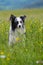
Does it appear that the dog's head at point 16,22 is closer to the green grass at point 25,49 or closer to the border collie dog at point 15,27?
the border collie dog at point 15,27

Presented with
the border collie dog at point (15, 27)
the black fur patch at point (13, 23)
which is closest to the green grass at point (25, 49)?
the border collie dog at point (15, 27)

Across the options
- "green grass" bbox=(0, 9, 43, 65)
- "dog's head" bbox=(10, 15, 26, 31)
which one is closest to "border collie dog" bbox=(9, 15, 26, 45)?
"dog's head" bbox=(10, 15, 26, 31)

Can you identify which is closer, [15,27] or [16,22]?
[16,22]

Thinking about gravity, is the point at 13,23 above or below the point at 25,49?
above

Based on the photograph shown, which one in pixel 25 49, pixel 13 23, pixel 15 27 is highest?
pixel 13 23

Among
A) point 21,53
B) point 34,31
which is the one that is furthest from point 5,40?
point 21,53

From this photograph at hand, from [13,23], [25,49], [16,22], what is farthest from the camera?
[13,23]

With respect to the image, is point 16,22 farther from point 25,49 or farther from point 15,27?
point 25,49

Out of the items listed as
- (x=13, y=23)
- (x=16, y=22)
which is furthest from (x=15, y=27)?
(x=16, y=22)

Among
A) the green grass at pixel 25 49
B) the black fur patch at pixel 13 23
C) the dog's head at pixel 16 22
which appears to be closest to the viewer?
the green grass at pixel 25 49

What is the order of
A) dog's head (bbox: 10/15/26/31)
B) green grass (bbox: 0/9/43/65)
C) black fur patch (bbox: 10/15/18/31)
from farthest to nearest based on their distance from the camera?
black fur patch (bbox: 10/15/18/31), dog's head (bbox: 10/15/26/31), green grass (bbox: 0/9/43/65)

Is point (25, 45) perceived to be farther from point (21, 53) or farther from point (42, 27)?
point (42, 27)

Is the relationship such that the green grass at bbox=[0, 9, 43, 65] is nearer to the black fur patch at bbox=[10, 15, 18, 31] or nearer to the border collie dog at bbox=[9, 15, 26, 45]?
the border collie dog at bbox=[9, 15, 26, 45]

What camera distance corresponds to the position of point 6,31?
11.9m
